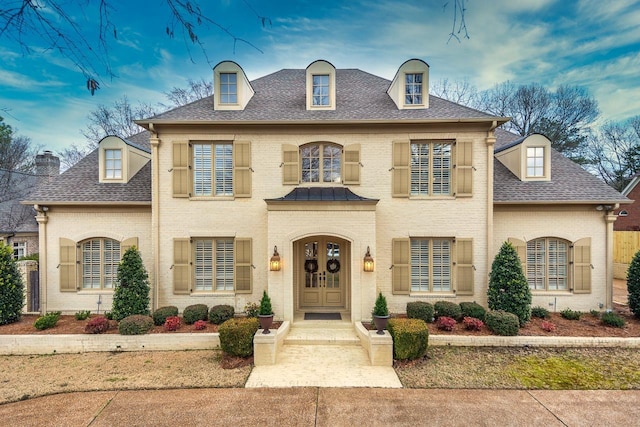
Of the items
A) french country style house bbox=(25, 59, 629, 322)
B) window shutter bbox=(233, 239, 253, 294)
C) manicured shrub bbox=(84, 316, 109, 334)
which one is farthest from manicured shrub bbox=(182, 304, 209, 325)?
manicured shrub bbox=(84, 316, 109, 334)

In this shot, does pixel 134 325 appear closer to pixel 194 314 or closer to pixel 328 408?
pixel 194 314

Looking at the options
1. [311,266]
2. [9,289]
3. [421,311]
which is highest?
[311,266]

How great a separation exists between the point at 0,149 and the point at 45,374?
2203 centimetres

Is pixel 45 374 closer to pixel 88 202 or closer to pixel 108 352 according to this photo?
pixel 108 352

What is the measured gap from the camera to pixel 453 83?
2261 cm

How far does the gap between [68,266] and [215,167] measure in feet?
20.6

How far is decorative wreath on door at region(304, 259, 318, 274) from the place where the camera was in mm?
9906

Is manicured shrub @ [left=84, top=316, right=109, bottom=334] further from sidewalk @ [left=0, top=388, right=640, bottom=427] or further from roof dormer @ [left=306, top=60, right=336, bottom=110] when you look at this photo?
roof dormer @ [left=306, top=60, right=336, bottom=110]

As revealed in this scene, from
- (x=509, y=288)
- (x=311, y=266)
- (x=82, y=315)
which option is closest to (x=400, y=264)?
(x=311, y=266)

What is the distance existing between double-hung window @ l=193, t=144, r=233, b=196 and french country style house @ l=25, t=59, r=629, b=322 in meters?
0.05

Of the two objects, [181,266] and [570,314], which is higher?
[181,266]

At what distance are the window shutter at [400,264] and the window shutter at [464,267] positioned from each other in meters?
1.65

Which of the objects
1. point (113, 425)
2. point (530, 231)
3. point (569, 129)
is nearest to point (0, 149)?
point (113, 425)

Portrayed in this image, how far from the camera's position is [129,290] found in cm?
848
